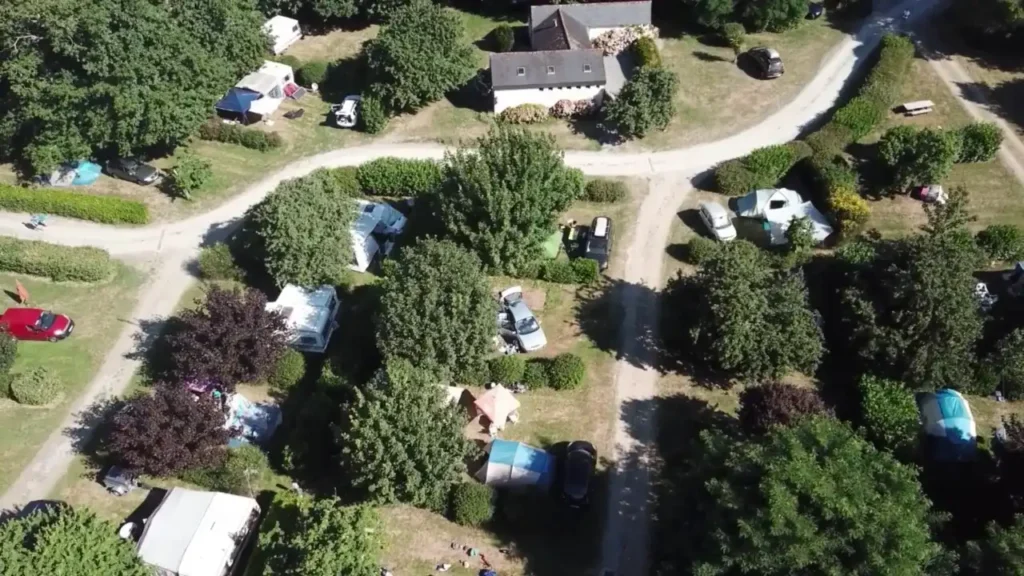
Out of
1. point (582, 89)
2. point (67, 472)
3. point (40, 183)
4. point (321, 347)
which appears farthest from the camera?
point (582, 89)

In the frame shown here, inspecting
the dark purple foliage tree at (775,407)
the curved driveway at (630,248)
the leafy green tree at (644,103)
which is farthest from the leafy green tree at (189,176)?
the dark purple foliage tree at (775,407)

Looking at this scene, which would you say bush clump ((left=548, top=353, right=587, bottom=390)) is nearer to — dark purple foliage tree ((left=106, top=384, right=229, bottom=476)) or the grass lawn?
dark purple foliage tree ((left=106, top=384, right=229, bottom=476))

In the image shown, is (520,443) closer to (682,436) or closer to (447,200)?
(682,436)

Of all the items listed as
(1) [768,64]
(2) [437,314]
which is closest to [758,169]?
(1) [768,64]

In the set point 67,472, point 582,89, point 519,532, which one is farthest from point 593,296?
point 67,472

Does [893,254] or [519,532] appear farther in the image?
[893,254]

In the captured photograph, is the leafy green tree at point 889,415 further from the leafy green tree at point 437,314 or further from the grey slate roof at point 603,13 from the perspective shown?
the grey slate roof at point 603,13

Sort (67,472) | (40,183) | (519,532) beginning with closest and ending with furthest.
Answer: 1. (519,532)
2. (67,472)
3. (40,183)
